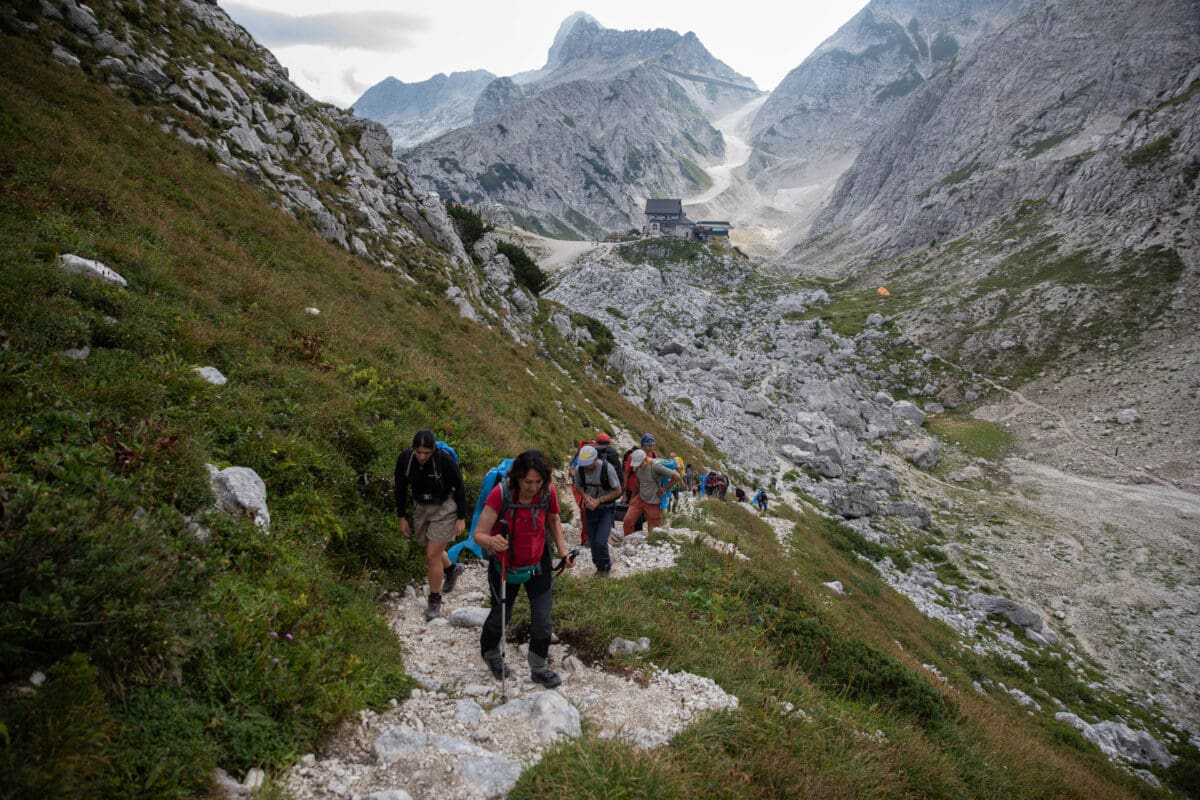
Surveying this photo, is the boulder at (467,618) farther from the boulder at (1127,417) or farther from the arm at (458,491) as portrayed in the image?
the boulder at (1127,417)

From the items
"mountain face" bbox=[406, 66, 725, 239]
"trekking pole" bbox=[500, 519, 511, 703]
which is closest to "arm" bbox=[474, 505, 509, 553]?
"trekking pole" bbox=[500, 519, 511, 703]

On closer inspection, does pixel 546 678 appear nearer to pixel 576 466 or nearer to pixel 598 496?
pixel 598 496

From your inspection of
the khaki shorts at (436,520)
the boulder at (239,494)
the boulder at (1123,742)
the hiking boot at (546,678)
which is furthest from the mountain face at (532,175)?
the hiking boot at (546,678)

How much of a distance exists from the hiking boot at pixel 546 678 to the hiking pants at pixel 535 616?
111 millimetres

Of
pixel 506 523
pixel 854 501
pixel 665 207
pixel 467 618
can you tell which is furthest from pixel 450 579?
pixel 665 207

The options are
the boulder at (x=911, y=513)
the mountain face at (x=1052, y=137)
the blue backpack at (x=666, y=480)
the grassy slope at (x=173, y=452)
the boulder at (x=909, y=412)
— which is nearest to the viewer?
the grassy slope at (x=173, y=452)

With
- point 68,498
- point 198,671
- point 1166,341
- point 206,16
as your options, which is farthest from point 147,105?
point 1166,341

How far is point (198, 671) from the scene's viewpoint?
4160 millimetres

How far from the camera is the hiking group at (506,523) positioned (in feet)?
19.2

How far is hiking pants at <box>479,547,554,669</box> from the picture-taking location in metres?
6.06

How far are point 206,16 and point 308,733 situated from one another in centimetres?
3630

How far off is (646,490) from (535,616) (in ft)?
19.7

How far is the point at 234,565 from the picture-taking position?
223 inches

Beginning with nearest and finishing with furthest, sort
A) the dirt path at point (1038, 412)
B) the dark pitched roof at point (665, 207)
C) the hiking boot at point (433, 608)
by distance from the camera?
1. the hiking boot at point (433, 608)
2. the dirt path at point (1038, 412)
3. the dark pitched roof at point (665, 207)
